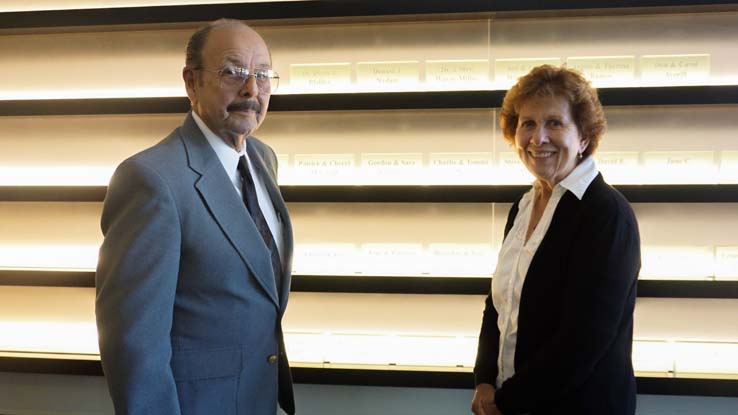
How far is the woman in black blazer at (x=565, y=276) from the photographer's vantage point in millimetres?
1389

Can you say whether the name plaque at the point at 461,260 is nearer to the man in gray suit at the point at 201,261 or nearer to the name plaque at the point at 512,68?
the name plaque at the point at 512,68

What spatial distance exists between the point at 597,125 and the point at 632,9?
87cm

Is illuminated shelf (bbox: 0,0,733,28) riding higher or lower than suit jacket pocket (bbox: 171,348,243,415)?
higher

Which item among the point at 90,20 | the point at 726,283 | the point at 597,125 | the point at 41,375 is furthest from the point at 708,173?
the point at 41,375

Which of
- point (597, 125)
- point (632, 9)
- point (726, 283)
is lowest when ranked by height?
point (726, 283)

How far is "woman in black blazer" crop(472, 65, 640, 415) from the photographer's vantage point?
4.56 ft

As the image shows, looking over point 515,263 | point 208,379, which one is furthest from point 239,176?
point 515,263

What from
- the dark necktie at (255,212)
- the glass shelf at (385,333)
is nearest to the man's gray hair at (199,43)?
the dark necktie at (255,212)

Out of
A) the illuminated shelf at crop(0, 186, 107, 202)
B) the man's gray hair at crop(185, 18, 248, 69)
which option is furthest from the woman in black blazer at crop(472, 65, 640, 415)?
the illuminated shelf at crop(0, 186, 107, 202)

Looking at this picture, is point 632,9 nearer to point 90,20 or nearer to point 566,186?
point 566,186

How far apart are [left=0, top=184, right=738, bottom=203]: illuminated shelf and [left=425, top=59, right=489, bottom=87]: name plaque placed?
1.43 feet

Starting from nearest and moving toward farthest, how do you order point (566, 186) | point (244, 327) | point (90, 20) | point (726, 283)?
point (244, 327), point (566, 186), point (726, 283), point (90, 20)

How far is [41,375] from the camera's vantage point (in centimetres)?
243

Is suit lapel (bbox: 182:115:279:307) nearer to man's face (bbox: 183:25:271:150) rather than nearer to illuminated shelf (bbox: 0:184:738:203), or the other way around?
man's face (bbox: 183:25:271:150)
